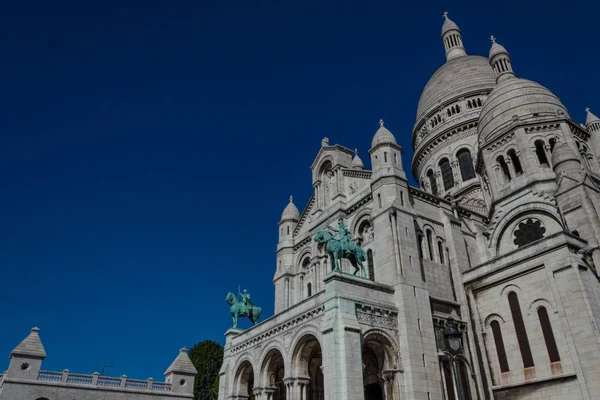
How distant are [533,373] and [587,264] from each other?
6.55 meters

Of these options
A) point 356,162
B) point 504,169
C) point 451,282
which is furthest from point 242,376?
point 504,169

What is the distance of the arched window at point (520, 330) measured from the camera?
25797 mm

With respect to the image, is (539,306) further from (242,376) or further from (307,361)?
(242,376)

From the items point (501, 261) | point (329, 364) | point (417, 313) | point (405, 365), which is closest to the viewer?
point (329, 364)

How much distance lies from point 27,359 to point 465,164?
41.9 m

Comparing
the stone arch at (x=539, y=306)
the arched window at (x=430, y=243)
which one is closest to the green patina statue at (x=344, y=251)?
the arched window at (x=430, y=243)

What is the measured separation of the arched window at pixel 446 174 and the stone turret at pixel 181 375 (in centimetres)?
3040

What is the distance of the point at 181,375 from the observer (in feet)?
138

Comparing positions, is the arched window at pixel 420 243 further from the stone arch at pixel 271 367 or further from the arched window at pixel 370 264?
the stone arch at pixel 271 367

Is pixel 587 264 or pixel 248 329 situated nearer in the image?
pixel 587 264

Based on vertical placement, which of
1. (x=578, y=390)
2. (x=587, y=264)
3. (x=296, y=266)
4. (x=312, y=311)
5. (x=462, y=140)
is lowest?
(x=578, y=390)

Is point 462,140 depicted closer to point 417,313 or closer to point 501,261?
point 501,261

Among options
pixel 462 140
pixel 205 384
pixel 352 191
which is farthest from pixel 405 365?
pixel 205 384

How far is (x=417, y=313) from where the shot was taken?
26.2m
